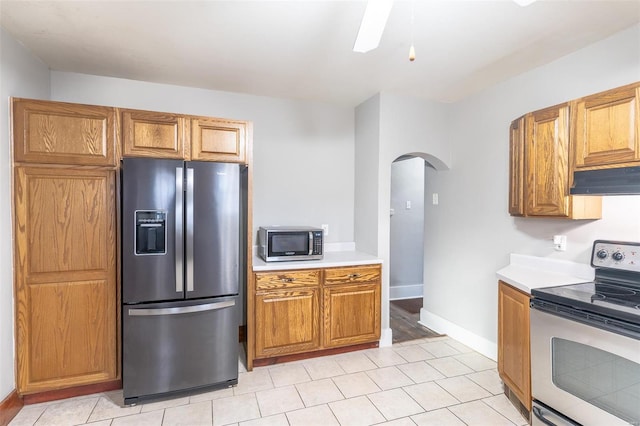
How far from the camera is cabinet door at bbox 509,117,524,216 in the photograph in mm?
2463

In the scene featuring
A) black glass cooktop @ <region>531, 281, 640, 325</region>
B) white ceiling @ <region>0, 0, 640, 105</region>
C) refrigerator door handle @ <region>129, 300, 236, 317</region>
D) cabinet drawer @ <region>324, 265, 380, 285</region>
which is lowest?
refrigerator door handle @ <region>129, 300, 236, 317</region>

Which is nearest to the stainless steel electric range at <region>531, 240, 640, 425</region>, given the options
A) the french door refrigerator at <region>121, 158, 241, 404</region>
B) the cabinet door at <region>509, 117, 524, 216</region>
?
the cabinet door at <region>509, 117, 524, 216</region>

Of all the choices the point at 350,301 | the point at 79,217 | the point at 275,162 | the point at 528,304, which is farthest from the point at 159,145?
the point at 528,304

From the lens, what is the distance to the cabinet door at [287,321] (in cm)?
274

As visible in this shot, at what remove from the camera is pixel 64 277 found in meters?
2.22

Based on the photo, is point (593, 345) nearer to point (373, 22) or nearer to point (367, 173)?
point (373, 22)

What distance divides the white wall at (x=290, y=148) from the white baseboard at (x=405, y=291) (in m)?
1.58

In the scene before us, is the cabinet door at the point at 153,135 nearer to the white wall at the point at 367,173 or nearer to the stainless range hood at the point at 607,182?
the white wall at the point at 367,173

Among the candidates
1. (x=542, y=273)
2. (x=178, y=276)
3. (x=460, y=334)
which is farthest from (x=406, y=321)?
(x=178, y=276)

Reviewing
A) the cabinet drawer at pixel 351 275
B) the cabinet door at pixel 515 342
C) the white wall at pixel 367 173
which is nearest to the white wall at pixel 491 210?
the cabinet door at pixel 515 342

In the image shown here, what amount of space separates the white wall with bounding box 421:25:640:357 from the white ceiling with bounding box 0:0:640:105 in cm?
16

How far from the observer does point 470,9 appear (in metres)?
1.87

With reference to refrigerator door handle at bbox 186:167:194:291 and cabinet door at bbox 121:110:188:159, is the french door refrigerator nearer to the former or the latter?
refrigerator door handle at bbox 186:167:194:291

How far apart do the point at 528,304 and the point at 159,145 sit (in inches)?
109
